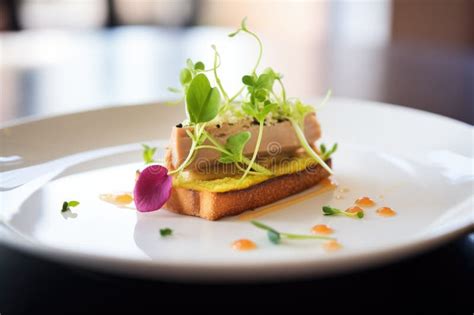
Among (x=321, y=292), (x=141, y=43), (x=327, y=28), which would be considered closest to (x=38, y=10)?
(x=141, y=43)

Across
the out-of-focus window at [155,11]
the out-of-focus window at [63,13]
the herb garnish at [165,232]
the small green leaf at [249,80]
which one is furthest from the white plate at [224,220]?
the out-of-focus window at [155,11]

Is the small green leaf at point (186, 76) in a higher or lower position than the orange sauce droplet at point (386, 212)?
higher

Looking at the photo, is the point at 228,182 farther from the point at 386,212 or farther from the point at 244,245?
the point at 386,212

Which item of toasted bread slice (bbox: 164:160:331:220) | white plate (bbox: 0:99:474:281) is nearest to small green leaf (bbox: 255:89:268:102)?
toasted bread slice (bbox: 164:160:331:220)

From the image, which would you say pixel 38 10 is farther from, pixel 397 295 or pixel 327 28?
pixel 397 295

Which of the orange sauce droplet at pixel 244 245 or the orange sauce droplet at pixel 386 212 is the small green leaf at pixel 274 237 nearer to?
the orange sauce droplet at pixel 244 245

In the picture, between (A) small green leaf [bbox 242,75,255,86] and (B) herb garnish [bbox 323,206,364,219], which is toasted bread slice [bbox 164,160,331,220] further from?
(A) small green leaf [bbox 242,75,255,86]

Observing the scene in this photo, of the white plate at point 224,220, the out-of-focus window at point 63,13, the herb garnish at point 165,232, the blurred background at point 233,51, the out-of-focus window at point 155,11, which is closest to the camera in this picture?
the white plate at point 224,220
